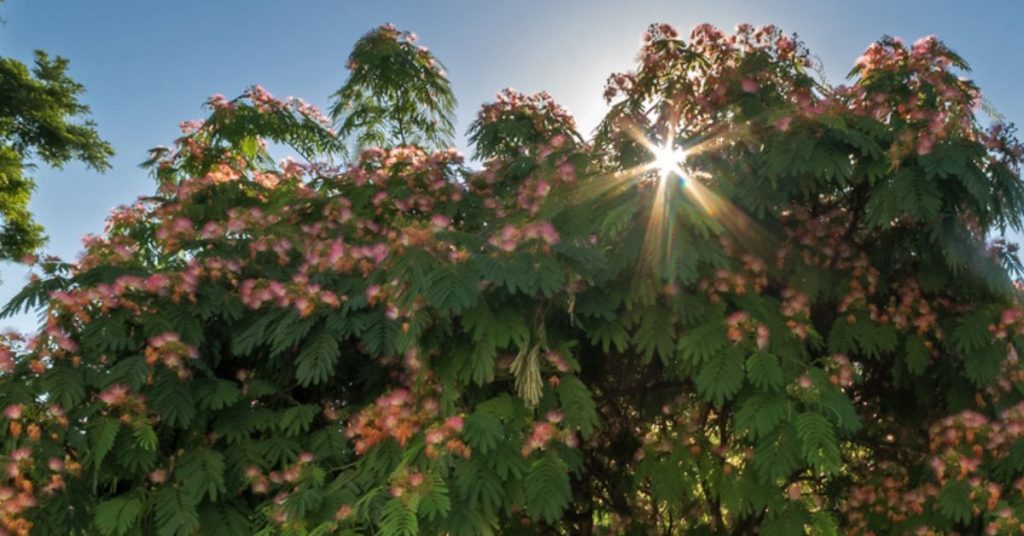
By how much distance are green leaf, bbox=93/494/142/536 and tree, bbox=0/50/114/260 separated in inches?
495

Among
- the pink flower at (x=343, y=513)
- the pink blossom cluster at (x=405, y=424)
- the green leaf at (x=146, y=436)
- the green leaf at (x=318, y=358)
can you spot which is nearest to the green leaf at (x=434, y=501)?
the pink blossom cluster at (x=405, y=424)

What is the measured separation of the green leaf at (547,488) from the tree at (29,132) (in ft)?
45.5

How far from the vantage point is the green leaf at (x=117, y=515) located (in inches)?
166

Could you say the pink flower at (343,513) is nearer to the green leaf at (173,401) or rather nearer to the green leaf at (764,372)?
the green leaf at (173,401)

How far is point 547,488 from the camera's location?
393 cm

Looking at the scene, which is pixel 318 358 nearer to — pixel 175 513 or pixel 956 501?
pixel 175 513

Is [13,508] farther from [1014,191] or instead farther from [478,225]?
[1014,191]

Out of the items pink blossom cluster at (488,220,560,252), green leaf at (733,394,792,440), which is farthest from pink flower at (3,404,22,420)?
green leaf at (733,394,792,440)

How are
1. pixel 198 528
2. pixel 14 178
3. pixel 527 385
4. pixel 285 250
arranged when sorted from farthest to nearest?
pixel 14 178 < pixel 285 250 < pixel 198 528 < pixel 527 385

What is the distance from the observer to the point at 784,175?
14.6 feet

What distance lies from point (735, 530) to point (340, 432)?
2.62 metres

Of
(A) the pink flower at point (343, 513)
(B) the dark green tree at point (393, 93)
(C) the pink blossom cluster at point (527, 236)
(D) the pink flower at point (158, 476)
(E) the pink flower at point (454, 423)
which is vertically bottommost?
(A) the pink flower at point (343, 513)

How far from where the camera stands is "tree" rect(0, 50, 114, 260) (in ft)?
50.2

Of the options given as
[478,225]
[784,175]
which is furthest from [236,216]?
[784,175]
